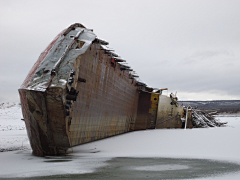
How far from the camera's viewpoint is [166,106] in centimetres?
2055

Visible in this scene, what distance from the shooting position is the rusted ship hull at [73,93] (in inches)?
297

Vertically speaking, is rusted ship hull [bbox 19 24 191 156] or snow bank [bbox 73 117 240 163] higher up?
rusted ship hull [bbox 19 24 191 156]

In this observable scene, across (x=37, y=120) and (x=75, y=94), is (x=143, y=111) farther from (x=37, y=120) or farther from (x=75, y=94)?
(x=37, y=120)

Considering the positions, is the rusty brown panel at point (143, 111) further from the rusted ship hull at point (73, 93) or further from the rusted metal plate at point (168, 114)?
the rusted ship hull at point (73, 93)

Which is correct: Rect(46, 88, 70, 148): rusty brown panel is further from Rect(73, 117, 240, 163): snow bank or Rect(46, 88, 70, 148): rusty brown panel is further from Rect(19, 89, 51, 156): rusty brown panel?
Result: Rect(73, 117, 240, 163): snow bank

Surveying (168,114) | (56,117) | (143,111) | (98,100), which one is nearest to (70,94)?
(56,117)

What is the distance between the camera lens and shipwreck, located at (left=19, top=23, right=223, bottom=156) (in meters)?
7.55

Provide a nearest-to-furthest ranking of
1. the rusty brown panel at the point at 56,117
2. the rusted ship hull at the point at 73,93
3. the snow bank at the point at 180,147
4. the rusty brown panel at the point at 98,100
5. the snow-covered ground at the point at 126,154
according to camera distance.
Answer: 1. the snow-covered ground at the point at 126,154
2. the rusty brown panel at the point at 56,117
3. the rusted ship hull at the point at 73,93
4. the snow bank at the point at 180,147
5. the rusty brown panel at the point at 98,100

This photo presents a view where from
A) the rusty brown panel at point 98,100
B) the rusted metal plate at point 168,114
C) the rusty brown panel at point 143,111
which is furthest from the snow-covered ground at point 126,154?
the rusted metal plate at point 168,114

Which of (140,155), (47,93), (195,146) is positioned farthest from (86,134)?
(195,146)

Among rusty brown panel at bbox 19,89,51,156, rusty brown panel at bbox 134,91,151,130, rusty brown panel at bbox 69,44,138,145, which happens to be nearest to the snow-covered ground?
rusty brown panel at bbox 19,89,51,156

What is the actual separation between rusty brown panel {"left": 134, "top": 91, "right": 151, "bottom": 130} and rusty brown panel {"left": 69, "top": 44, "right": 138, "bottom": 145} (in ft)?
9.47

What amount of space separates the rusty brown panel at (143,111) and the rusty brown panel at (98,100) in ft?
9.47

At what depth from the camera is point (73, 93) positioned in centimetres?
780
